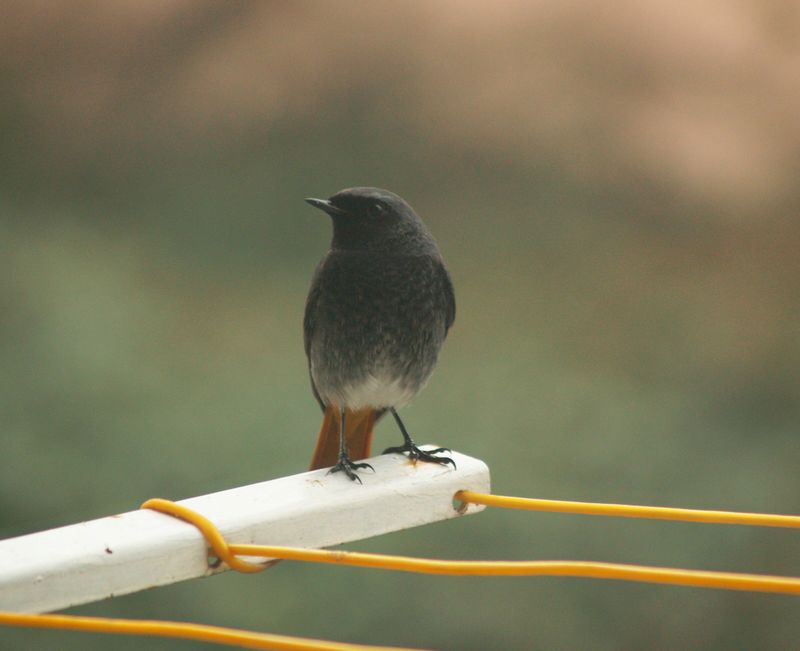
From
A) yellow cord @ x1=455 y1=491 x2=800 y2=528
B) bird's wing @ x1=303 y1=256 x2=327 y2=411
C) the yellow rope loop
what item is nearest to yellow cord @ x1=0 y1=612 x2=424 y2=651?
the yellow rope loop

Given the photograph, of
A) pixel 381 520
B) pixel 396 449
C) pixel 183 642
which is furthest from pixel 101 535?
pixel 183 642

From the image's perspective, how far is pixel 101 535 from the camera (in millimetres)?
1730

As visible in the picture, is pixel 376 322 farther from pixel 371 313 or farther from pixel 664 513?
pixel 664 513

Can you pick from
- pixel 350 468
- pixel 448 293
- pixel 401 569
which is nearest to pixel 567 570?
pixel 401 569

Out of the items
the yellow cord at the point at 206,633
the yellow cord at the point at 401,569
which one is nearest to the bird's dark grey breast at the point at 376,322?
the yellow cord at the point at 401,569

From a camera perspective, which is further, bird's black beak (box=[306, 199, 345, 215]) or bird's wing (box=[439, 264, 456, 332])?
Result: bird's wing (box=[439, 264, 456, 332])

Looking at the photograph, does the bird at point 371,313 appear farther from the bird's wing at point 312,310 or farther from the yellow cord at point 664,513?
the yellow cord at point 664,513

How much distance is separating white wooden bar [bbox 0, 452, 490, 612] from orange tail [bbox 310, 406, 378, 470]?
A: 0.83 m

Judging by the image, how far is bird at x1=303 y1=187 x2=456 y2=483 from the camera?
302cm

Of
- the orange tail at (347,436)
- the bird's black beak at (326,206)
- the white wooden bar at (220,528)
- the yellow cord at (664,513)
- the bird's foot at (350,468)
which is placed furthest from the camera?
the orange tail at (347,436)

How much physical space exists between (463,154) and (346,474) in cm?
449

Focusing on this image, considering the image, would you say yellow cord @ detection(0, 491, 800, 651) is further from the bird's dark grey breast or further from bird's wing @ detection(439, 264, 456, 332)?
bird's wing @ detection(439, 264, 456, 332)

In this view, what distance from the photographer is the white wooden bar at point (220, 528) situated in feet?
5.42

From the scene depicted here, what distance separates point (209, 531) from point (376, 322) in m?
1.35
